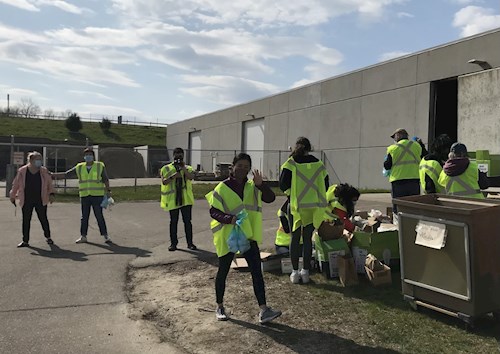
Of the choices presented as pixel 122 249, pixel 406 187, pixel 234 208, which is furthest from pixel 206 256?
pixel 406 187

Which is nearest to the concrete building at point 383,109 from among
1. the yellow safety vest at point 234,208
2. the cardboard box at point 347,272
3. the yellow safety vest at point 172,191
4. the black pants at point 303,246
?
the yellow safety vest at point 172,191

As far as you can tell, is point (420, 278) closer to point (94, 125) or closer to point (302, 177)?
point (302, 177)

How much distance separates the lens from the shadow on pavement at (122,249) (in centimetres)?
825

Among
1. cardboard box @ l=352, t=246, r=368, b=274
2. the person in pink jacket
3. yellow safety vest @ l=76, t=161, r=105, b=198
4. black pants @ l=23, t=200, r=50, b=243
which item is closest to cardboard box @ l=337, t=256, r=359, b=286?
cardboard box @ l=352, t=246, r=368, b=274

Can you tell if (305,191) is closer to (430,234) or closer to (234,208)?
(234,208)

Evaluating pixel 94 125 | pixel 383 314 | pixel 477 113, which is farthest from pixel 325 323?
pixel 94 125

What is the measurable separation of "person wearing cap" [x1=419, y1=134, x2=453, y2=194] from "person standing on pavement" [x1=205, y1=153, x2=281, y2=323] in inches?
96.9

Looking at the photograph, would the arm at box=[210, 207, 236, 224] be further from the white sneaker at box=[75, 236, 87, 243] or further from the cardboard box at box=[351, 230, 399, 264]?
the white sneaker at box=[75, 236, 87, 243]

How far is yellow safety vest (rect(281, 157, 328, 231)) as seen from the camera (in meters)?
5.88

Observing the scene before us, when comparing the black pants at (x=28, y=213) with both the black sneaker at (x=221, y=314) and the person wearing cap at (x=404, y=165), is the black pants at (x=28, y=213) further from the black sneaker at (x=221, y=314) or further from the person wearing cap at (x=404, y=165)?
the person wearing cap at (x=404, y=165)

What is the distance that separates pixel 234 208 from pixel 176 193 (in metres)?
3.75

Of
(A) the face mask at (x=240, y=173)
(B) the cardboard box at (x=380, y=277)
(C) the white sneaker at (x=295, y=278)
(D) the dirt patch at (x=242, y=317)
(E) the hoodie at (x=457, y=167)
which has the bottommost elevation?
(D) the dirt patch at (x=242, y=317)

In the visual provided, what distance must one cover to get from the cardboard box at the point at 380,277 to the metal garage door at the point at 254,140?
26.7 meters

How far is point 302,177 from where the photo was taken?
591cm
